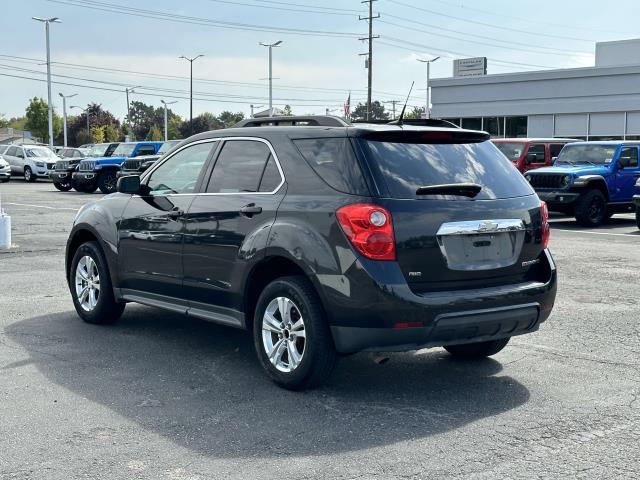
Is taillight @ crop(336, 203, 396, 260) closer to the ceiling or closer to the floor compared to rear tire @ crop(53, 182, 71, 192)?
closer to the ceiling

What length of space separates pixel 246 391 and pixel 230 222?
121 cm

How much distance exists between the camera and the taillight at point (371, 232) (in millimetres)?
5195

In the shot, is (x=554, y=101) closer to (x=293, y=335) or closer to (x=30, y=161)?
(x=30, y=161)

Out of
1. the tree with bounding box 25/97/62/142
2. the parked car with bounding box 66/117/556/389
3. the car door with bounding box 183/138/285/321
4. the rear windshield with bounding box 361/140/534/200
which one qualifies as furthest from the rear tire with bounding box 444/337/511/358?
the tree with bounding box 25/97/62/142

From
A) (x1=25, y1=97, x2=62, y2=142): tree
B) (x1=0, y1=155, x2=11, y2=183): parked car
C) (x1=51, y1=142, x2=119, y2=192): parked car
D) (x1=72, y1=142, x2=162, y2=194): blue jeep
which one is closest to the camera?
(x1=72, y1=142, x2=162, y2=194): blue jeep

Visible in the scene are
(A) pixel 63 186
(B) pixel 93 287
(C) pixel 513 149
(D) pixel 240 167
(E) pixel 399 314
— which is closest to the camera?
(E) pixel 399 314

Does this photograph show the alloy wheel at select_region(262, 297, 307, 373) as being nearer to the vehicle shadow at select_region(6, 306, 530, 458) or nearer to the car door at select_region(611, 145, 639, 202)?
the vehicle shadow at select_region(6, 306, 530, 458)

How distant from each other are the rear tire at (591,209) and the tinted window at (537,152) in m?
3.43

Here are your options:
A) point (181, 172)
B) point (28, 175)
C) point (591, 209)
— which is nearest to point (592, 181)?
point (591, 209)

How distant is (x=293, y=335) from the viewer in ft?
18.4

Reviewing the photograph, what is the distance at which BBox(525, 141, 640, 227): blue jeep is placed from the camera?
62.5ft

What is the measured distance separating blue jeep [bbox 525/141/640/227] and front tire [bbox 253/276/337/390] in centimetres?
1449

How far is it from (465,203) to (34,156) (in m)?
38.8

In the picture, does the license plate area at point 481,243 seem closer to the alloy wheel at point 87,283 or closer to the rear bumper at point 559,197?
the alloy wheel at point 87,283
